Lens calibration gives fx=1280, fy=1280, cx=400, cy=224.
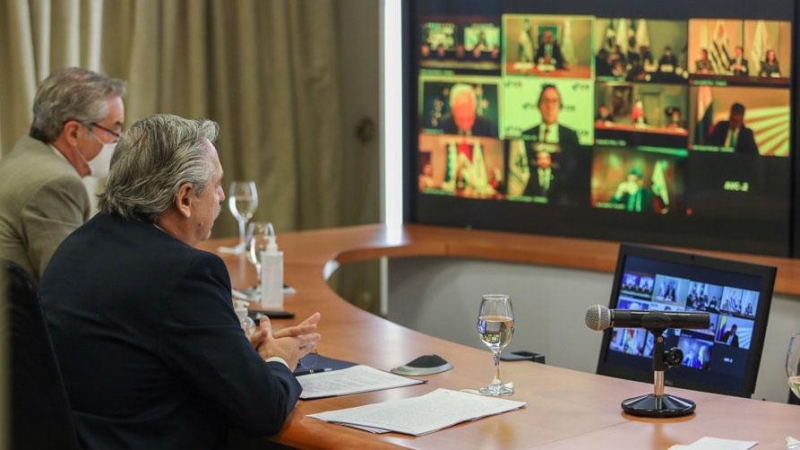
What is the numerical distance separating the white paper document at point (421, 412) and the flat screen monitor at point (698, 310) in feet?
2.44

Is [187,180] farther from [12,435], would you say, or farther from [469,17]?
[469,17]

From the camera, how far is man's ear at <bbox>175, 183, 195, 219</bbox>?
2482 millimetres

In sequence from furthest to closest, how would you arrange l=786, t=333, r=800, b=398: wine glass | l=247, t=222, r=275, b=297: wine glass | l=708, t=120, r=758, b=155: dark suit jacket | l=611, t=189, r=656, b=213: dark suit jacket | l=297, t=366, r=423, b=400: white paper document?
l=611, t=189, r=656, b=213: dark suit jacket < l=708, t=120, r=758, b=155: dark suit jacket < l=247, t=222, r=275, b=297: wine glass < l=297, t=366, r=423, b=400: white paper document < l=786, t=333, r=800, b=398: wine glass

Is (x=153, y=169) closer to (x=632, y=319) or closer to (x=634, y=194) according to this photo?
(x=632, y=319)

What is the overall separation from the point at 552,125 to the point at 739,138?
77cm

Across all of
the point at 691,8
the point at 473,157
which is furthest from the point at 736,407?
the point at 473,157

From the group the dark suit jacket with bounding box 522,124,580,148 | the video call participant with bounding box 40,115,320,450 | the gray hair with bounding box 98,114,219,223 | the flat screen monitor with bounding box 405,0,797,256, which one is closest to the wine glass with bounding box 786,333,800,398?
the video call participant with bounding box 40,115,320,450

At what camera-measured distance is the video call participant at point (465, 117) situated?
198 inches

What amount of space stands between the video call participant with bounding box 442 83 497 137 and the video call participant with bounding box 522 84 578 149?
0.70 ft

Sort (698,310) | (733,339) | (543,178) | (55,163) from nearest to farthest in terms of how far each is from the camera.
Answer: (733,339) → (698,310) → (55,163) → (543,178)

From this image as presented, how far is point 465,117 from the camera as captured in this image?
508cm

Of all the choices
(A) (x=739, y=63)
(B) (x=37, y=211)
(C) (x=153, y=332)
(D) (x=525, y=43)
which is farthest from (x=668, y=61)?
(C) (x=153, y=332)

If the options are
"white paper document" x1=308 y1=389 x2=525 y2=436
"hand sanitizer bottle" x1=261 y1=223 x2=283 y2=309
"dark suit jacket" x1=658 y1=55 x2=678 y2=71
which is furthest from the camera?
"dark suit jacket" x1=658 y1=55 x2=678 y2=71

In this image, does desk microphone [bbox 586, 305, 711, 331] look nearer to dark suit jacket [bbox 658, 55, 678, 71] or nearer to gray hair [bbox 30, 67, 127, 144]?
gray hair [bbox 30, 67, 127, 144]
